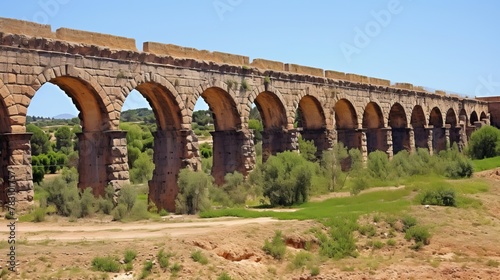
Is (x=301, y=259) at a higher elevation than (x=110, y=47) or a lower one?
lower

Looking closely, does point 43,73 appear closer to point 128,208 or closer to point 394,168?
point 128,208

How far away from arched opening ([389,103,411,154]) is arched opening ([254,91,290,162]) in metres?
11.7

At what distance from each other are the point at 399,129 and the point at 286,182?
1723 centimetres

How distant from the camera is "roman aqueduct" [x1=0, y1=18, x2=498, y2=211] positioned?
1510cm

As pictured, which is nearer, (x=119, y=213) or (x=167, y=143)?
(x=119, y=213)

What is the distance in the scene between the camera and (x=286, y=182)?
18812mm

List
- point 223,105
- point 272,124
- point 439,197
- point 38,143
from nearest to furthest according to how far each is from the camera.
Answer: point 439,197 → point 223,105 → point 272,124 → point 38,143

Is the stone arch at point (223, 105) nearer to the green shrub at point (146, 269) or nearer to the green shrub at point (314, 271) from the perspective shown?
the green shrub at point (314, 271)

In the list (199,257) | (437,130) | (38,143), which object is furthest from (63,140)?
(199,257)

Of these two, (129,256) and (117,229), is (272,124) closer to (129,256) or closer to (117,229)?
(117,229)

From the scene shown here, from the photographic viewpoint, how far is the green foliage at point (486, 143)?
32625mm

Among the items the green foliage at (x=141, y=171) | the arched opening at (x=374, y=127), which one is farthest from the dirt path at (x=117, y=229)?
the arched opening at (x=374, y=127)

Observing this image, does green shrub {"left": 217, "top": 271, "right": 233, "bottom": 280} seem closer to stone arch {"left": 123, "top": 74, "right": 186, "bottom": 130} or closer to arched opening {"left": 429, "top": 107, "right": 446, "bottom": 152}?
stone arch {"left": 123, "top": 74, "right": 186, "bottom": 130}

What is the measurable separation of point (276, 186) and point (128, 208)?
5.05m
